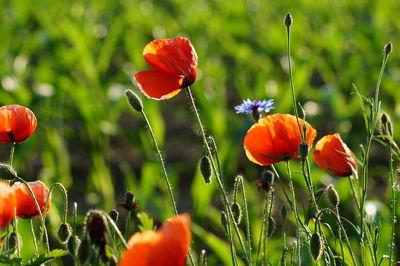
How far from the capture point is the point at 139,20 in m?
7.07

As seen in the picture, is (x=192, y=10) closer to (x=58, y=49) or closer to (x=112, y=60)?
(x=112, y=60)

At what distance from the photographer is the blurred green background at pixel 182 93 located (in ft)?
12.0

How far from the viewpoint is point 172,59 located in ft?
3.85

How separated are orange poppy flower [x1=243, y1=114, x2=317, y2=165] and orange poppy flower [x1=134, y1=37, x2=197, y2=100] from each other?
0.13 metres

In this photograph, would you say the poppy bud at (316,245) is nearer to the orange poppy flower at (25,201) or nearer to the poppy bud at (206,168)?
the poppy bud at (206,168)

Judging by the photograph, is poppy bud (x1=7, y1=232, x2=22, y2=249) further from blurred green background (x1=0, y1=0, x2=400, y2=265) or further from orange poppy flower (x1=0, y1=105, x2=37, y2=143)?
blurred green background (x1=0, y1=0, x2=400, y2=265)

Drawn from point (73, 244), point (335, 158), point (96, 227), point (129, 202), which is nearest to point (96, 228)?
point (96, 227)

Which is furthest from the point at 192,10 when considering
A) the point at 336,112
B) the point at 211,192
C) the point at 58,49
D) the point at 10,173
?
the point at 10,173

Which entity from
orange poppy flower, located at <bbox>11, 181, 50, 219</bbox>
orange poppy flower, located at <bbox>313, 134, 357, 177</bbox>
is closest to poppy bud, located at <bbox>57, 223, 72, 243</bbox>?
orange poppy flower, located at <bbox>11, 181, 50, 219</bbox>

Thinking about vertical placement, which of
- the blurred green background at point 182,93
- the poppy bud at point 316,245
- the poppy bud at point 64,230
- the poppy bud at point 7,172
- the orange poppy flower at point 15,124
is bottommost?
the poppy bud at point 316,245

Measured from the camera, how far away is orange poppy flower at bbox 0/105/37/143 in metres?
1.15

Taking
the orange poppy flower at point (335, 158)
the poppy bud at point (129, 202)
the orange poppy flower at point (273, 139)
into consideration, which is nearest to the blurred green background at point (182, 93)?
the orange poppy flower at point (335, 158)

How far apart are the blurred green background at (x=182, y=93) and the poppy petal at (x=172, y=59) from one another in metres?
0.96

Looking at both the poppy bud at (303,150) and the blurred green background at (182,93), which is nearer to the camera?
the poppy bud at (303,150)
